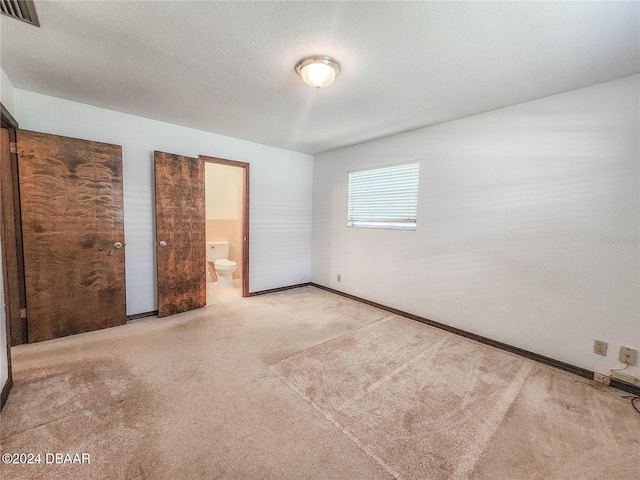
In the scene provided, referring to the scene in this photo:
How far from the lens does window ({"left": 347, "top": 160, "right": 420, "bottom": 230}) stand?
3455 mm

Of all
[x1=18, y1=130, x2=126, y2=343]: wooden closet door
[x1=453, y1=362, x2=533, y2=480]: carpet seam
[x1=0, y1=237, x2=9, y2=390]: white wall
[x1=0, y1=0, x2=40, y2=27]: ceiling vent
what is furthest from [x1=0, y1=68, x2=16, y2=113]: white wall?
[x1=453, y1=362, x2=533, y2=480]: carpet seam

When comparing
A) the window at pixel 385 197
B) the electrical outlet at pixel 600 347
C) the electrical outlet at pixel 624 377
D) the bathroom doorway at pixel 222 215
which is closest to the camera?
the electrical outlet at pixel 624 377

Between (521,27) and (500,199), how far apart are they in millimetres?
1518

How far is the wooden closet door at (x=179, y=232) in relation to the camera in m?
3.23

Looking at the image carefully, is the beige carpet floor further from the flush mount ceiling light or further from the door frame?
the flush mount ceiling light

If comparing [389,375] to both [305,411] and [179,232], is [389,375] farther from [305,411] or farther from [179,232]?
[179,232]

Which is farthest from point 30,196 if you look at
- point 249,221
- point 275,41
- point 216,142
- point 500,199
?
point 500,199

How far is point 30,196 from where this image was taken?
2498 millimetres

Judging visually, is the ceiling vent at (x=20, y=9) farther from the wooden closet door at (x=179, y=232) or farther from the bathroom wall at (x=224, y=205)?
the bathroom wall at (x=224, y=205)

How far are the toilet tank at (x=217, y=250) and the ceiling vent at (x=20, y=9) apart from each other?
3843 millimetres

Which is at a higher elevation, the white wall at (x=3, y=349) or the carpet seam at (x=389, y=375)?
the white wall at (x=3, y=349)

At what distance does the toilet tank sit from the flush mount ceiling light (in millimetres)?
3918

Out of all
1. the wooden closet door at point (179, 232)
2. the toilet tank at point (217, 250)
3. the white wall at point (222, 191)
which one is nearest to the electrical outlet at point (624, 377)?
the wooden closet door at point (179, 232)

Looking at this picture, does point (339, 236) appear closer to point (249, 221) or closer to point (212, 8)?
point (249, 221)
